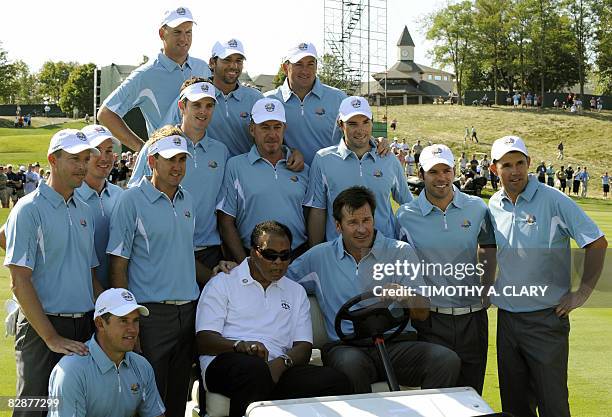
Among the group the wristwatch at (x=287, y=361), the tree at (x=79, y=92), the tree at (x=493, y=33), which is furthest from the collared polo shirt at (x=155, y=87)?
the tree at (x=79, y=92)

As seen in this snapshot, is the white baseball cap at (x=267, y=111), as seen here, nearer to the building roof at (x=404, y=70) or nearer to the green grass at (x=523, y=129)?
the green grass at (x=523, y=129)

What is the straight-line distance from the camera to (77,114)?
270ft

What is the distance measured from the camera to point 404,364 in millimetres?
5043

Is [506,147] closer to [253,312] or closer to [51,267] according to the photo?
[253,312]

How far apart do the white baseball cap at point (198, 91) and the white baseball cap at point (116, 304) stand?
1.65 meters

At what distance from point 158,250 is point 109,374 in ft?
3.04

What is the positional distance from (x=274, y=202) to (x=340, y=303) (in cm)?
96

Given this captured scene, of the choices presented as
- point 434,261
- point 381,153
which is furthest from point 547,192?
point 381,153

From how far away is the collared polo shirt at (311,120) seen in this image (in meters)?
6.46

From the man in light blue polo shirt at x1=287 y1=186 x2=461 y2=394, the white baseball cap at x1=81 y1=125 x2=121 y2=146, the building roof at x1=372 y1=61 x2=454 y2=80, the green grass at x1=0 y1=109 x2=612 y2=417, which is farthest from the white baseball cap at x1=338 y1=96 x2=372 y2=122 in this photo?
the building roof at x1=372 y1=61 x2=454 y2=80

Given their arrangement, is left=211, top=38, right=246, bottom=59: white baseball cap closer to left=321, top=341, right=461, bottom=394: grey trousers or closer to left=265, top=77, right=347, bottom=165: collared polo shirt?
left=265, top=77, right=347, bottom=165: collared polo shirt

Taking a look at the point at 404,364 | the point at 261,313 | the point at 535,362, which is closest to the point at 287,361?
the point at 261,313

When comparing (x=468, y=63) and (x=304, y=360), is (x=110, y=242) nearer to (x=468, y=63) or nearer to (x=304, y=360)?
(x=304, y=360)

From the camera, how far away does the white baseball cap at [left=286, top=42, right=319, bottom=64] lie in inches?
249
